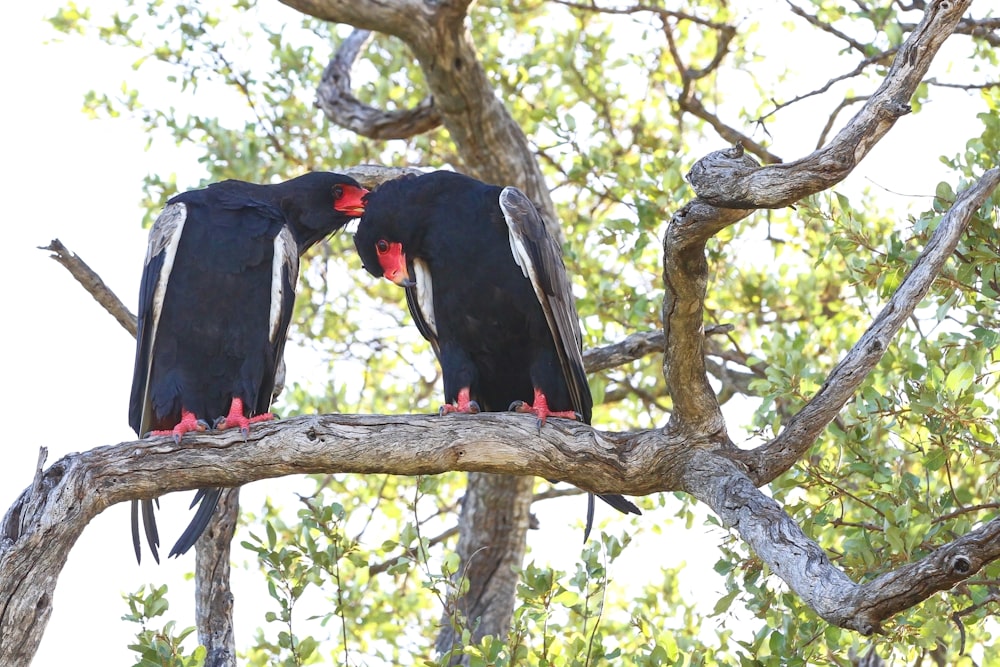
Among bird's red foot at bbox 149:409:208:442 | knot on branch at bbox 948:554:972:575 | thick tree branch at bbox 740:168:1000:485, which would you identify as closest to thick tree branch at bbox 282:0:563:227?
bird's red foot at bbox 149:409:208:442

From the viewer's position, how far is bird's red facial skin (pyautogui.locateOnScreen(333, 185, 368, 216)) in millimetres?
5215

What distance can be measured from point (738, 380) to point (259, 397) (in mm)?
2920

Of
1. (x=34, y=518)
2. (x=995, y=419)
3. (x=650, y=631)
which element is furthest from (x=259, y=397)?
(x=995, y=419)

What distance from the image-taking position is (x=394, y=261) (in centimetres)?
485

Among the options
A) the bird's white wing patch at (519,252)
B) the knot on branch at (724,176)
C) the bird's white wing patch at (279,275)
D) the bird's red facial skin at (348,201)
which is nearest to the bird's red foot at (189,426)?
the bird's white wing patch at (279,275)

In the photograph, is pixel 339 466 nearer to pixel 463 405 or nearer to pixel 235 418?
pixel 235 418

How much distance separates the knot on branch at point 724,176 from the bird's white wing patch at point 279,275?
86.5 inches

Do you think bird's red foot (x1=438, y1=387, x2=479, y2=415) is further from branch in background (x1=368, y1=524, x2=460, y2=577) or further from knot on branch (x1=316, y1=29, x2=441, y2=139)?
knot on branch (x1=316, y1=29, x2=441, y2=139)

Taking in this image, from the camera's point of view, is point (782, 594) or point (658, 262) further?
point (658, 262)

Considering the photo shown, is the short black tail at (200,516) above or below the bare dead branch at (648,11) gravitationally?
below

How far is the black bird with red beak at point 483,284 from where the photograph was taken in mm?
4582

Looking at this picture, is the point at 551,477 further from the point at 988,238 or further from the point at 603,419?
A: the point at 603,419

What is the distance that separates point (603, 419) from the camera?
758cm

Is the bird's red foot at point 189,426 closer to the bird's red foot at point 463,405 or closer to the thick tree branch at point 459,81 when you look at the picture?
the bird's red foot at point 463,405
